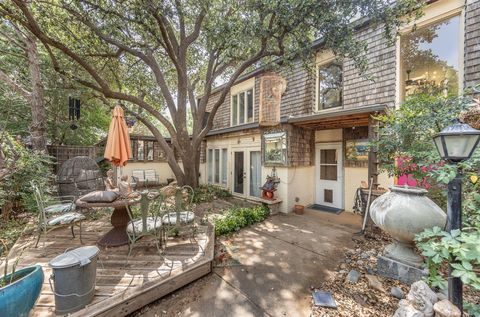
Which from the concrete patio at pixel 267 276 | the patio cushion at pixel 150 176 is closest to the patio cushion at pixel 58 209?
the concrete patio at pixel 267 276

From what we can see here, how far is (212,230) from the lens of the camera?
4094 millimetres

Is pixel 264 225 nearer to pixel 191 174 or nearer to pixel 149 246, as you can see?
pixel 149 246

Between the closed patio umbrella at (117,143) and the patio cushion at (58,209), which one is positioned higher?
the closed patio umbrella at (117,143)

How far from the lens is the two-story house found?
172 inches

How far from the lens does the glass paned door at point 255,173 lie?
23.5 ft

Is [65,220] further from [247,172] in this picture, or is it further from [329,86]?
[329,86]

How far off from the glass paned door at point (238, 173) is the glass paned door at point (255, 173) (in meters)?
0.44

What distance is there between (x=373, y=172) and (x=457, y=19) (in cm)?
371

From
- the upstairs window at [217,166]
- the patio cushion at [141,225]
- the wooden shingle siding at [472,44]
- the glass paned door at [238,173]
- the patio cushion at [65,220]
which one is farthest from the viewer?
the upstairs window at [217,166]

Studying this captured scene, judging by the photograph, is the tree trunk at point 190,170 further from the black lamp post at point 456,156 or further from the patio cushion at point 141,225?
the black lamp post at point 456,156

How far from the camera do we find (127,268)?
2.76 metres

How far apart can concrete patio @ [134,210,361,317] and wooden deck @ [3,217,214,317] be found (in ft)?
0.70

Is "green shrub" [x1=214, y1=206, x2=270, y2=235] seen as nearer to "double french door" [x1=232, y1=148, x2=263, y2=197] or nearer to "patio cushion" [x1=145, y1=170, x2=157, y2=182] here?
"double french door" [x1=232, y1=148, x2=263, y2=197]

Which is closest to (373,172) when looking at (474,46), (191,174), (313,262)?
(313,262)
